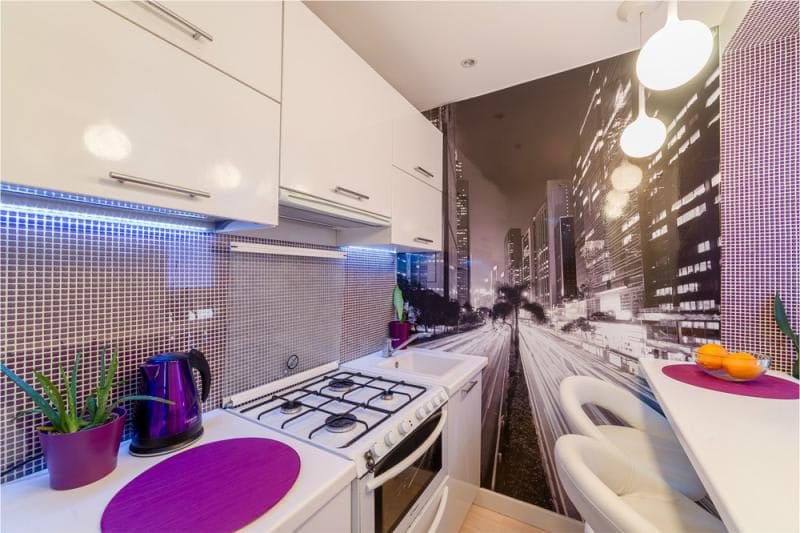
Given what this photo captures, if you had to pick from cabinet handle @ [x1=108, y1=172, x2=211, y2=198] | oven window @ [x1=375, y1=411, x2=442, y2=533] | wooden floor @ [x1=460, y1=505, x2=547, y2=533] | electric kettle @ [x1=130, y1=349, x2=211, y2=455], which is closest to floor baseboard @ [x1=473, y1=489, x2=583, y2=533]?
wooden floor @ [x1=460, y1=505, x2=547, y2=533]

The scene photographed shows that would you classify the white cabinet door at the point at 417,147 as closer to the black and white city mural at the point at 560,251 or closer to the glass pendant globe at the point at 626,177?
the black and white city mural at the point at 560,251

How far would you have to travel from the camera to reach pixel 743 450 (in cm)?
72

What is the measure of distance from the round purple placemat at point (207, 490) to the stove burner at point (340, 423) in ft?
0.51

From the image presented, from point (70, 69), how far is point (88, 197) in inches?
10.1

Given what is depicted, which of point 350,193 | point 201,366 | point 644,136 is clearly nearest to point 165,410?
point 201,366

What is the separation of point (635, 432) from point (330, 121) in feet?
6.11

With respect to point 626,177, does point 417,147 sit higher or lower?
higher

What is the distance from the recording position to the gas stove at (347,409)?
96 cm

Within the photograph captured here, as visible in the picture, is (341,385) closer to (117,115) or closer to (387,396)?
(387,396)

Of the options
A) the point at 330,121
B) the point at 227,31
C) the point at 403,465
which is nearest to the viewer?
the point at 227,31

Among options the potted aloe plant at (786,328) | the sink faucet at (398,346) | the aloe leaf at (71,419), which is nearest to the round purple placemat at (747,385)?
the potted aloe plant at (786,328)

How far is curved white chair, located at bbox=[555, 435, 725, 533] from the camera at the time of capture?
2.25ft

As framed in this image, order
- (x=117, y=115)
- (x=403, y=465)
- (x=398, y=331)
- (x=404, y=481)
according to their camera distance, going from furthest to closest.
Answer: (x=398, y=331)
(x=404, y=481)
(x=403, y=465)
(x=117, y=115)

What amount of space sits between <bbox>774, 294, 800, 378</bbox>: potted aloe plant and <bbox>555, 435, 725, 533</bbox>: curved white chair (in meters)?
0.83
